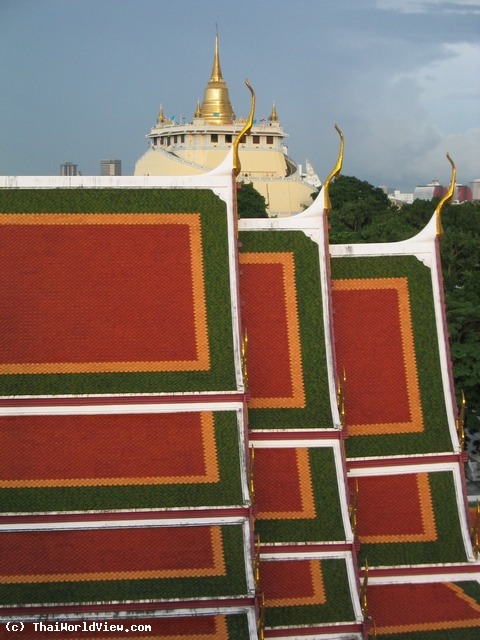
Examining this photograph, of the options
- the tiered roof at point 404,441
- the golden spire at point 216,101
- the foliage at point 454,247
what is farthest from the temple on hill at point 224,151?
the tiered roof at point 404,441

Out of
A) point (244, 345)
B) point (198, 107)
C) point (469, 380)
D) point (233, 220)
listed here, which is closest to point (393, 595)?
point (244, 345)

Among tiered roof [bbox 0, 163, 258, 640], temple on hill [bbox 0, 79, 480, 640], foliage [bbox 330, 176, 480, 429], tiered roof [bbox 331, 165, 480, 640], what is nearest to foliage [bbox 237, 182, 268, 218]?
foliage [bbox 330, 176, 480, 429]

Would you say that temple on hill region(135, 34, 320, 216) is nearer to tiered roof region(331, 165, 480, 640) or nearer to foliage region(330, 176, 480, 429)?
foliage region(330, 176, 480, 429)

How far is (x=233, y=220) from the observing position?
22.1 metres

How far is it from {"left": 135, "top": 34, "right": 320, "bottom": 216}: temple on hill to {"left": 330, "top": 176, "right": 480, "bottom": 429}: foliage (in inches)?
710

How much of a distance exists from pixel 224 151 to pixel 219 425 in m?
86.8

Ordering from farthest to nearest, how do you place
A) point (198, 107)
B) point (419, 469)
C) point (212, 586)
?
point (198, 107), point (419, 469), point (212, 586)

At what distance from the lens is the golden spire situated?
10878 cm

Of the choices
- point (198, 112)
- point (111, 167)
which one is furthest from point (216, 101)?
point (111, 167)

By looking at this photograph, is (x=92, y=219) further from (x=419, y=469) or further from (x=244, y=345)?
(x=419, y=469)

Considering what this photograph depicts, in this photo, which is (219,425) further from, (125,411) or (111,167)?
(111,167)

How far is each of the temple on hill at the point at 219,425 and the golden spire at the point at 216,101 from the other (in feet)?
285

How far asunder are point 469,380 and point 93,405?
15.7m

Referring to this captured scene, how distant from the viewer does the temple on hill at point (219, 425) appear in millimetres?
19406
